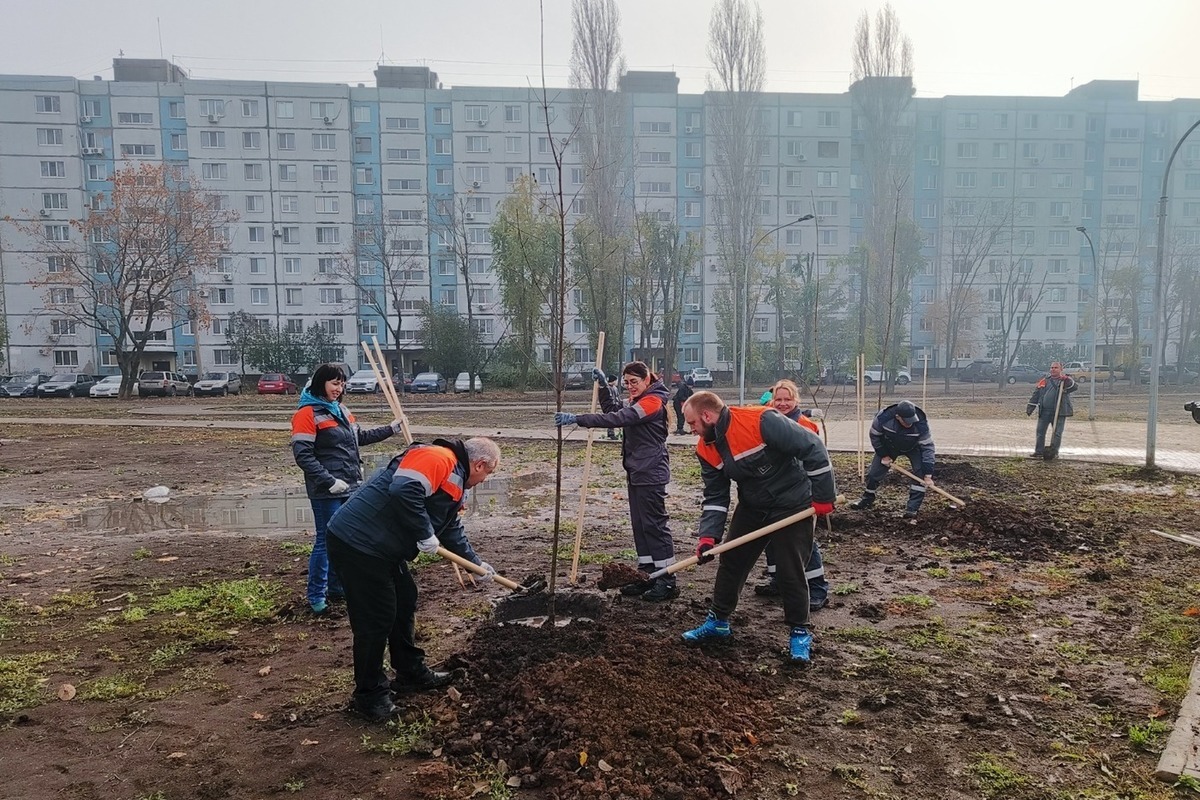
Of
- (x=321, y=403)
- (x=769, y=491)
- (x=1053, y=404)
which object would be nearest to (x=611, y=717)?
(x=769, y=491)

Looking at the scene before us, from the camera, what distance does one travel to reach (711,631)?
15.4ft

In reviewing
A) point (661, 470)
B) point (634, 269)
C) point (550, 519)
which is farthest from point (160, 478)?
point (634, 269)

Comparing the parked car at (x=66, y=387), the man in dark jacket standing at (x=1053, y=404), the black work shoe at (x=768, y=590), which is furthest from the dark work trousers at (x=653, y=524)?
the parked car at (x=66, y=387)

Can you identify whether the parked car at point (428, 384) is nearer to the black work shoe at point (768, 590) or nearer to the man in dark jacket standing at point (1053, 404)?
the man in dark jacket standing at point (1053, 404)

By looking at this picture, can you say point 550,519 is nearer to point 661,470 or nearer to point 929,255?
point 661,470

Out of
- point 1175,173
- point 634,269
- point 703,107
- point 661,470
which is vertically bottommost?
point 661,470

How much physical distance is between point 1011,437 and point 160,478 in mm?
18337

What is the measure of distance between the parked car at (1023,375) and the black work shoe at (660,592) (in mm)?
51827

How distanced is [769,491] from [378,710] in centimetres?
253

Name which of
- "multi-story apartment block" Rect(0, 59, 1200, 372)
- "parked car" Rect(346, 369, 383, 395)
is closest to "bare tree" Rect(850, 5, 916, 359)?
"multi-story apartment block" Rect(0, 59, 1200, 372)

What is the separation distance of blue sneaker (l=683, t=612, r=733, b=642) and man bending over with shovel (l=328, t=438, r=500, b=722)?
1.77 metres

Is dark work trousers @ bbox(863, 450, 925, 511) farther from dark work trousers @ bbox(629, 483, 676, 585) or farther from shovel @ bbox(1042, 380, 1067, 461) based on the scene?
shovel @ bbox(1042, 380, 1067, 461)

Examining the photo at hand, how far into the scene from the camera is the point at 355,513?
369cm

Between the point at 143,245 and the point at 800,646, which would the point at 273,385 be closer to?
the point at 143,245
